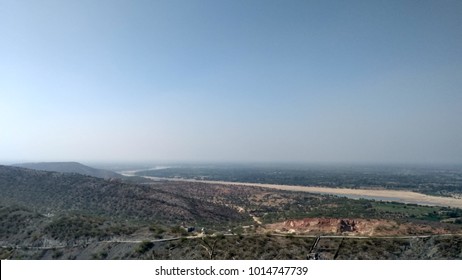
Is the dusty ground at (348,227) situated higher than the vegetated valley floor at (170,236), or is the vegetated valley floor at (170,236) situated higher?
the vegetated valley floor at (170,236)

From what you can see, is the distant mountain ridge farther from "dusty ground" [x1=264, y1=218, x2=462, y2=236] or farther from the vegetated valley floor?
"dusty ground" [x1=264, y1=218, x2=462, y2=236]

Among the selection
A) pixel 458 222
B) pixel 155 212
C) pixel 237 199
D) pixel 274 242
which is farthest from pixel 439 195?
pixel 274 242

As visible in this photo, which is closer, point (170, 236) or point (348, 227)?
point (170, 236)

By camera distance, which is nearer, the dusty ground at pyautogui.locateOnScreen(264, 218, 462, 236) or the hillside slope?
the dusty ground at pyautogui.locateOnScreen(264, 218, 462, 236)

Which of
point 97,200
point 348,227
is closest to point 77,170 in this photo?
point 97,200

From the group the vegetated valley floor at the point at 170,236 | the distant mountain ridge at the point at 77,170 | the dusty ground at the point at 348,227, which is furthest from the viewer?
the distant mountain ridge at the point at 77,170

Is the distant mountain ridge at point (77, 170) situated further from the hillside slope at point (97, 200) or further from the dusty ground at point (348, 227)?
the dusty ground at point (348, 227)

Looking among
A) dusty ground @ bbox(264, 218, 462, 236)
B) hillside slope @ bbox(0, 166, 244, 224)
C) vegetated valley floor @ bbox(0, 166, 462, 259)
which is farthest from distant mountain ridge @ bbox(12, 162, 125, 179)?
dusty ground @ bbox(264, 218, 462, 236)

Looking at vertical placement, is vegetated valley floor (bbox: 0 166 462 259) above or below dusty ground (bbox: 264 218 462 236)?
above

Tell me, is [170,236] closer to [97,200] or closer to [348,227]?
[348,227]

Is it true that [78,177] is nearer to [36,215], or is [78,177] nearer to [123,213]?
[123,213]

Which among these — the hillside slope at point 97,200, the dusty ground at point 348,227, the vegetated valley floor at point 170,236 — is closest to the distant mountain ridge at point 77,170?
the hillside slope at point 97,200

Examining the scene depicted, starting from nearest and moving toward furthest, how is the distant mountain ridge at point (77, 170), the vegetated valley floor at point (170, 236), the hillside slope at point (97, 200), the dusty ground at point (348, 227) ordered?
1. the vegetated valley floor at point (170, 236)
2. the dusty ground at point (348, 227)
3. the hillside slope at point (97, 200)
4. the distant mountain ridge at point (77, 170)
